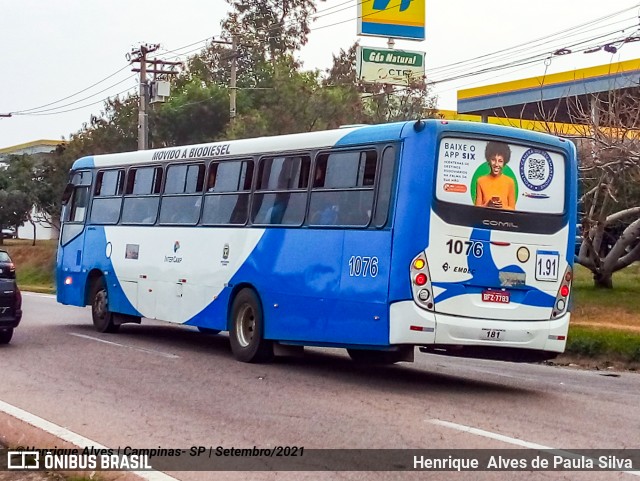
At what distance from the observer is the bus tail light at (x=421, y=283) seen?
12.0 metres

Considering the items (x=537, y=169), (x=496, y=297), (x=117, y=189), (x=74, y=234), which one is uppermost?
(x=537, y=169)

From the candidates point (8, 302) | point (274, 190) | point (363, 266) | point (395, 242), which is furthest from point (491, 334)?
point (8, 302)

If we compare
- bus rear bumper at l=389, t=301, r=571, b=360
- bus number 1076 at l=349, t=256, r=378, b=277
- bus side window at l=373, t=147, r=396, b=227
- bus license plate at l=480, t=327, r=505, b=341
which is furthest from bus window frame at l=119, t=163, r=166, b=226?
bus license plate at l=480, t=327, r=505, b=341

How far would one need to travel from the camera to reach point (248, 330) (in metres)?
14.9

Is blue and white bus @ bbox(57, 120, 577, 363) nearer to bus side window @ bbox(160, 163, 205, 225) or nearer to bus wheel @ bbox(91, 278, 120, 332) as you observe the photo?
bus side window @ bbox(160, 163, 205, 225)

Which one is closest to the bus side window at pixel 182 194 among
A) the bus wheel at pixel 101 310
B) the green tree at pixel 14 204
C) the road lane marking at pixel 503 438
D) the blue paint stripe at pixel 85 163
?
the bus wheel at pixel 101 310

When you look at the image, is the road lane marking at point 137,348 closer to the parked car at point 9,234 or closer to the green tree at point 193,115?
the green tree at point 193,115

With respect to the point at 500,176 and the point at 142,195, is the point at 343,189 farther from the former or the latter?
the point at 142,195

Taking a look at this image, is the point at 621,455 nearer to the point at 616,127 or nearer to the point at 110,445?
the point at 110,445

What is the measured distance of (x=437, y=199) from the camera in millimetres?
12172

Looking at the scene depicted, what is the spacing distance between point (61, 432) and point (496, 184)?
5964 millimetres

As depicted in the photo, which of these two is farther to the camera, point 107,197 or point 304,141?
point 107,197

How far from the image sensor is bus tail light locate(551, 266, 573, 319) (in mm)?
12805

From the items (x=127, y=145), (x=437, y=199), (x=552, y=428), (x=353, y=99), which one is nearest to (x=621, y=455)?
(x=552, y=428)
